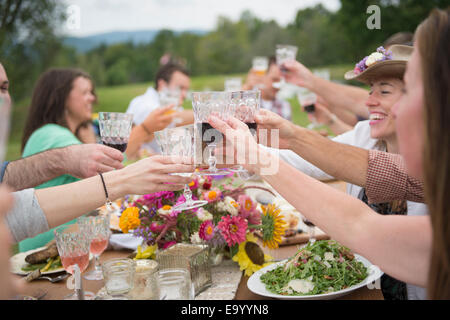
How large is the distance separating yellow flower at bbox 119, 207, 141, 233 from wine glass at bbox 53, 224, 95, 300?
207 millimetres

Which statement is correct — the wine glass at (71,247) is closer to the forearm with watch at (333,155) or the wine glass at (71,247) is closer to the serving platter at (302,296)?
the serving platter at (302,296)

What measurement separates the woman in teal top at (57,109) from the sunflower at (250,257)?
6.30 feet

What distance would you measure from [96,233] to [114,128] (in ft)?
1.76

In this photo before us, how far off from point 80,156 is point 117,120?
17.0 inches

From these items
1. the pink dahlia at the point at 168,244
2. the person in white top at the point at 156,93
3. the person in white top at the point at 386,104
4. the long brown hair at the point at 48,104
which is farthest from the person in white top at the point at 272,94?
the pink dahlia at the point at 168,244

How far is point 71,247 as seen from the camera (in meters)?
1.86

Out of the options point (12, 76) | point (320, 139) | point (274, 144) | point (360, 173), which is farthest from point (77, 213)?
point (12, 76)

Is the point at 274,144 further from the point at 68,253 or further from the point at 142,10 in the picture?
the point at 142,10

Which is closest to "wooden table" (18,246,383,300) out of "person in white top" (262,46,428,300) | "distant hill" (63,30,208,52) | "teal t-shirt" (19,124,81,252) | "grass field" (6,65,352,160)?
"person in white top" (262,46,428,300)

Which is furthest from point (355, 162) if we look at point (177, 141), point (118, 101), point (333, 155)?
point (118, 101)

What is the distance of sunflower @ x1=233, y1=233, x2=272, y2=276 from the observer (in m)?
2.07

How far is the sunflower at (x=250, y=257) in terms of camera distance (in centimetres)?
207

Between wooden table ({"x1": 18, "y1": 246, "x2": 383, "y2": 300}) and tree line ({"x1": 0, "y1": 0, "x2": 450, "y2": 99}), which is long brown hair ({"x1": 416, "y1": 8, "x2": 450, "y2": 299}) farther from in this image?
tree line ({"x1": 0, "y1": 0, "x2": 450, "y2": 99})

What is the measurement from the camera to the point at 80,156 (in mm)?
2324
